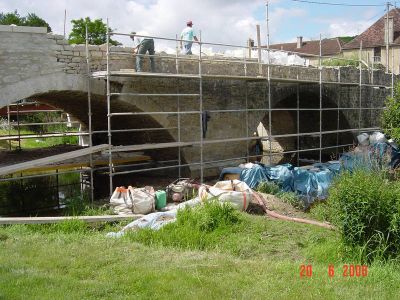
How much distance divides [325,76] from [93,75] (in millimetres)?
8910

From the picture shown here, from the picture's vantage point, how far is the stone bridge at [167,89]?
30.5 feet

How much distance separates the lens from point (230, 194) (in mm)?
8789

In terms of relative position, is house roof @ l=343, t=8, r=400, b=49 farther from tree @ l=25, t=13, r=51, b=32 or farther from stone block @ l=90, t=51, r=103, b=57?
stone block @ l=90, t=51, r=103, b=57

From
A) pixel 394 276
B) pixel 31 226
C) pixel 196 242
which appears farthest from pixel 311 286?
pixel 31 226

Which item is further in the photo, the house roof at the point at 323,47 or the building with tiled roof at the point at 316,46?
the house roof at the point at 323,47

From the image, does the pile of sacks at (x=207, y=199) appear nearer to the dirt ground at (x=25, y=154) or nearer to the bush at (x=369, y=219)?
the bush at (x=369, y=219)

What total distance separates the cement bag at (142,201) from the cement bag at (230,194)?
0.92 metres

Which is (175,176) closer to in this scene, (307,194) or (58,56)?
(307,194)

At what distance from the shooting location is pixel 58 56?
973 cm

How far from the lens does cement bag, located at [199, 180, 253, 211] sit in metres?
8.70

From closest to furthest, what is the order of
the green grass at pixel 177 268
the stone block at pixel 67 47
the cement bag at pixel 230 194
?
the green grass at pixel 177 268
the cement bag at pixel 230 194
the stone block at pixel 67 47

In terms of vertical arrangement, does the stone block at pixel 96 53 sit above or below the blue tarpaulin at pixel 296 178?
above

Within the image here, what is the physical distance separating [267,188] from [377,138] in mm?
7272

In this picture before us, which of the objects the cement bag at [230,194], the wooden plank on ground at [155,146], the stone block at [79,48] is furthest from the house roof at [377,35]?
the stone block at [79,48]
